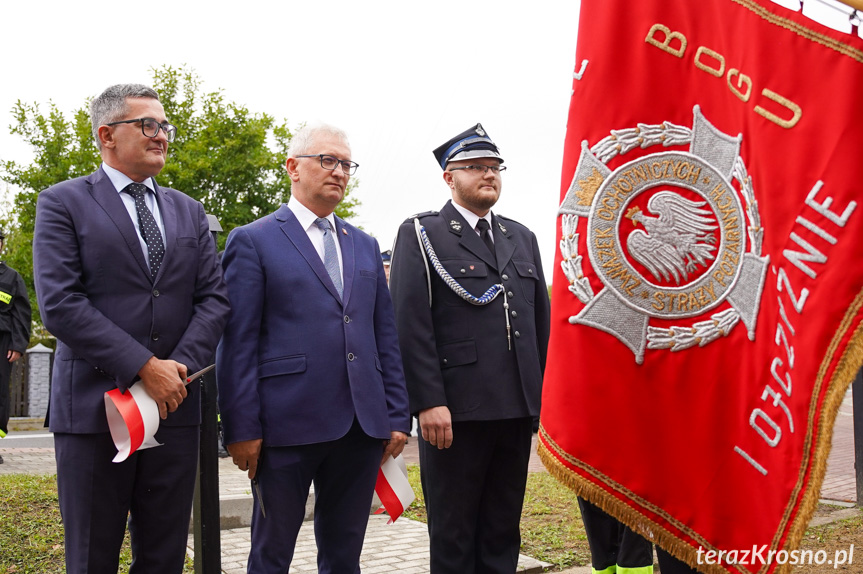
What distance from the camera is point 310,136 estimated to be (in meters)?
3.42

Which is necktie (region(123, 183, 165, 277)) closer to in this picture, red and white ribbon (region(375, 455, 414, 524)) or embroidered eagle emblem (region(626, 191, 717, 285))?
red and white ribbon (region(375, 455, 414, 524))

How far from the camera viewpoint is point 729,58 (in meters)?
2.37

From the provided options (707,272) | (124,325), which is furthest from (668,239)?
(124,325)

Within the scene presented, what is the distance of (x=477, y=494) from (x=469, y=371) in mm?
554

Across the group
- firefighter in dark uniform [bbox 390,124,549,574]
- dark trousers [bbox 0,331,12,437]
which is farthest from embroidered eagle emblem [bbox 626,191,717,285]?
dark trousers [bbox 0,331,12,437]

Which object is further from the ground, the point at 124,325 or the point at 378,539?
the point at 124,325

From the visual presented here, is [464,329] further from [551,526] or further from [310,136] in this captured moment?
[551,526]

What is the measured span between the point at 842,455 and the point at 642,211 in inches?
372

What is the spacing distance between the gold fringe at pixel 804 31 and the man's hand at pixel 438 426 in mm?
1948

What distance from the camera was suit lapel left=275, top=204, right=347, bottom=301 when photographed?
3275 mm

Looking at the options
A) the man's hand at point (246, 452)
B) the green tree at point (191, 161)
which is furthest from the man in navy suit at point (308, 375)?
the green tree at point (191, 161)

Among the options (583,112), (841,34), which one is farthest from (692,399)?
(841,34)

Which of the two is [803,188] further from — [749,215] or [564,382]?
[564,382]

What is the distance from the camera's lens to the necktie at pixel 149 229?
119 inches
